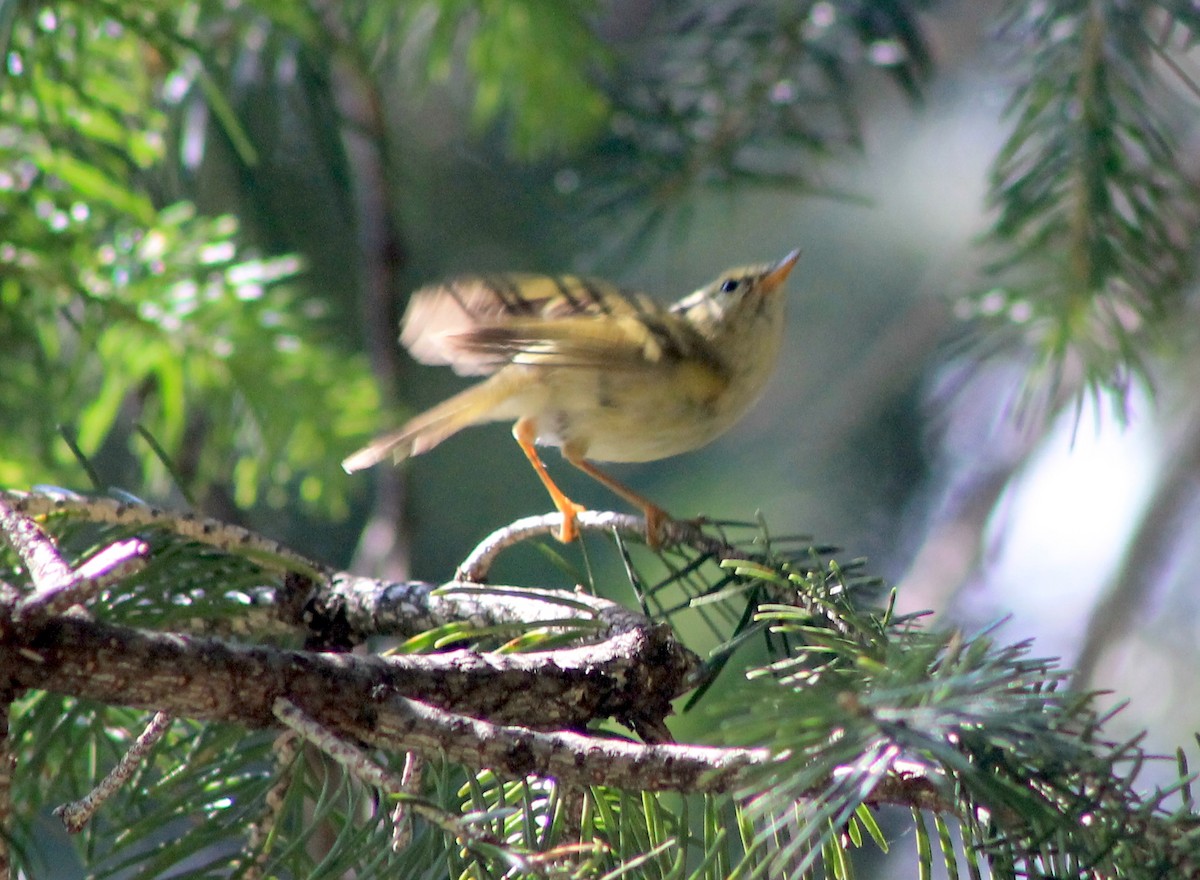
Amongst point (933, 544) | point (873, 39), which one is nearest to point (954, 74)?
point (873, 39)

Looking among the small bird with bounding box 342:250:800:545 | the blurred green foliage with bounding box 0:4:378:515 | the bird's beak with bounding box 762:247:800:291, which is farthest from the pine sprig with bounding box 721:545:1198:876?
the bird's beak with bounding box 762:247:800:291

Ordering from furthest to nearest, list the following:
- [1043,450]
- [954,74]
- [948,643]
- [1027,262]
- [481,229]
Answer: [481,229] → [954,74] → [1043,450] → [1027,262] → [948,643]

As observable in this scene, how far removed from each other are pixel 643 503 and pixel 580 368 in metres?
0.22

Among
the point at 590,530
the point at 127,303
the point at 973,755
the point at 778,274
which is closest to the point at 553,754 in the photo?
the point at 973,755

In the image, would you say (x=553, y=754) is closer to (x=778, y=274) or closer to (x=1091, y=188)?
(x=1091, y=188)

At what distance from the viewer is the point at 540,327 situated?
1.37 metres

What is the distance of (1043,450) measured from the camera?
1.92 meters

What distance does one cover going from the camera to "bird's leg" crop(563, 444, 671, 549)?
104 cm

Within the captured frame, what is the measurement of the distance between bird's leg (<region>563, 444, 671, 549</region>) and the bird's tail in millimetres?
121

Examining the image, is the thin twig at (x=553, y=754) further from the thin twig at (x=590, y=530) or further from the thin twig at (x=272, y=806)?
the thin twig at (x=590, y=530)

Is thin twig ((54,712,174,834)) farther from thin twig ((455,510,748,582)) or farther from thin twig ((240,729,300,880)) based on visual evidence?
thin twig ((455,510,748,582))

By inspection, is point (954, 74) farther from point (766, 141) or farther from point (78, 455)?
point (78, 455)

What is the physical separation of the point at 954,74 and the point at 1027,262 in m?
0.85

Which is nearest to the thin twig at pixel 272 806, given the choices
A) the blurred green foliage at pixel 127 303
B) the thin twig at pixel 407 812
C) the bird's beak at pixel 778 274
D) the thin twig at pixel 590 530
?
the thin twig at pixel 407 812
